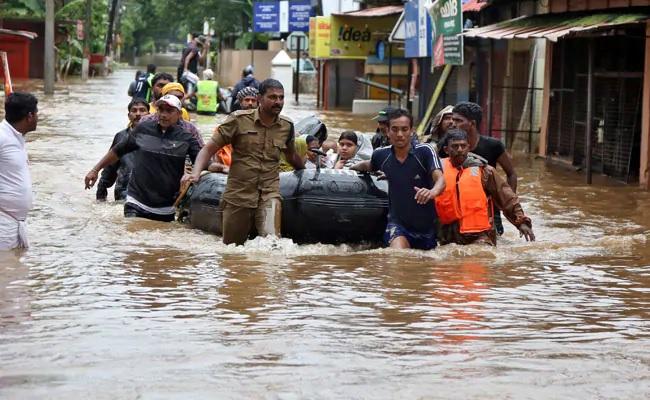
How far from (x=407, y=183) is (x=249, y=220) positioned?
1.30 m

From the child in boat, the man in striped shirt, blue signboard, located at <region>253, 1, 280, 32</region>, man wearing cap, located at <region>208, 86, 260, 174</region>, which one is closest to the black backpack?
man wearing cap, located at <region>208, 86, 260, 174</region>

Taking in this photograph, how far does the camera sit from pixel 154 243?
10.6 metres

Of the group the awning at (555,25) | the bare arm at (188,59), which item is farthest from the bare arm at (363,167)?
the bare arm at (188,59)

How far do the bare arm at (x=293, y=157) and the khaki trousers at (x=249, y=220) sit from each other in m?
0.43

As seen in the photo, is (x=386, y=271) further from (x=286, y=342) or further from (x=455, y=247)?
(x=286, y=342)

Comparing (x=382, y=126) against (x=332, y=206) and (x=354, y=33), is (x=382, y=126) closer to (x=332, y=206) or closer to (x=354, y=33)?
(x=332, y=206)

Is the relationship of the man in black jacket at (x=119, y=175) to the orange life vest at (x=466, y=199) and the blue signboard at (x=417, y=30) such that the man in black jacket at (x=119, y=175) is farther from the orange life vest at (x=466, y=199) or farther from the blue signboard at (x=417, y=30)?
the blue signboard at (x=417, y=30)

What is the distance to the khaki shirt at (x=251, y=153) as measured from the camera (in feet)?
32.1

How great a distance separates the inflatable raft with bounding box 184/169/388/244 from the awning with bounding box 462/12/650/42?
545cm

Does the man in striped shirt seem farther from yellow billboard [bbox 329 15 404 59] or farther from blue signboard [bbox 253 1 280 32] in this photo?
→ blue signboard [bbox 253 1 280 32]

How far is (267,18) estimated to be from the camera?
55.4m

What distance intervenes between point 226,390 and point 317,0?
171 ft

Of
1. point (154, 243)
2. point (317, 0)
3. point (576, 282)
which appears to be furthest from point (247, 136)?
point (317, 0)

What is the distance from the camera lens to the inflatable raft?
10477mm
